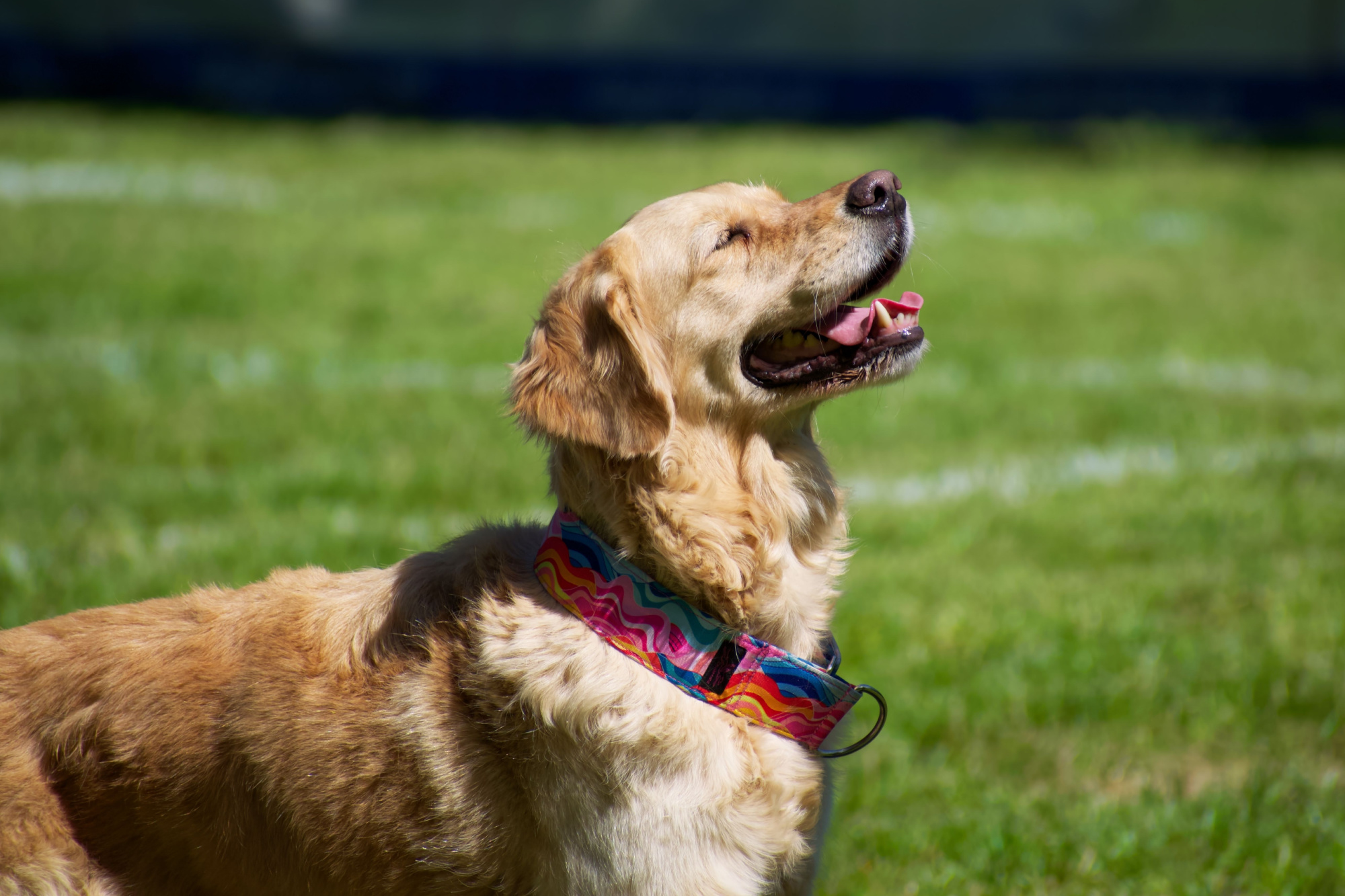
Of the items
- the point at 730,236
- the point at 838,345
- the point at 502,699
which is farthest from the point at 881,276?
the point at 502,699

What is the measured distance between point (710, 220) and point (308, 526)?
2712 millimetres

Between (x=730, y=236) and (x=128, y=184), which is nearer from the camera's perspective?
(x=730, y=236)

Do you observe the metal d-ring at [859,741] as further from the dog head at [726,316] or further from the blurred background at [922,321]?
the dog head at [726,316]

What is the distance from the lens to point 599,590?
95.7 inches

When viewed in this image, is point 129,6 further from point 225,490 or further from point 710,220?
point 710,220

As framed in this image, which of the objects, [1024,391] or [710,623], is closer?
[710,623]

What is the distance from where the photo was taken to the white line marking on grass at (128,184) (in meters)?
10.3

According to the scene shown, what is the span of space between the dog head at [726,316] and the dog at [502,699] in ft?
0.03

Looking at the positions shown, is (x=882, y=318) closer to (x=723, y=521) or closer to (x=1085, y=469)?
(x=723, y=521)

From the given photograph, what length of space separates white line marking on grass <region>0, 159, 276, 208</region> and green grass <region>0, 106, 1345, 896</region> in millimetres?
69

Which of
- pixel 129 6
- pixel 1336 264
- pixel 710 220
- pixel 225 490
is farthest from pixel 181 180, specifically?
pixel 1336 264

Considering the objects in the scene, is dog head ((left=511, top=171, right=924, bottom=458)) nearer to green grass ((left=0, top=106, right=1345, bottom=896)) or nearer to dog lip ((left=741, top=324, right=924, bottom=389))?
dog lip ((left=741, top=324, right=924, bottom=389))

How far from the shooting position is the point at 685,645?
2.42 m

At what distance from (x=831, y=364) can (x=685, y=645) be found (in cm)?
81
